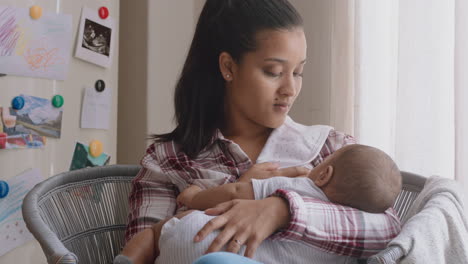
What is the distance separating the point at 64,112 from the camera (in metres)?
1.87

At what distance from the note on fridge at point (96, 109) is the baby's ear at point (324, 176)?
1169mm

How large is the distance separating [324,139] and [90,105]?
3.49 ft

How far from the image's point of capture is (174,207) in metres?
1.22

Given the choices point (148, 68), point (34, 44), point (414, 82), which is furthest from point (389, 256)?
point (148, 68)

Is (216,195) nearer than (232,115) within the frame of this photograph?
Yes

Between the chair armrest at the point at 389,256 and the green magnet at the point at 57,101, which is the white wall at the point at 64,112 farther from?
the chair armrest at the point at 389,256

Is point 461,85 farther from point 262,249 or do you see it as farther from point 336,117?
point 262,249

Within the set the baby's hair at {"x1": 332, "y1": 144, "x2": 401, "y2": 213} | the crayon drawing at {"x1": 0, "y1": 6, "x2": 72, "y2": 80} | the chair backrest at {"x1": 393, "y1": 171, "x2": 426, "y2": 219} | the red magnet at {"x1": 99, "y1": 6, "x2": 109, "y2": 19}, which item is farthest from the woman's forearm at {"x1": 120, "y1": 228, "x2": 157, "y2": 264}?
the red magnet at {"x1": 99, "y1": 6, "x2": 109, "y2": 19}

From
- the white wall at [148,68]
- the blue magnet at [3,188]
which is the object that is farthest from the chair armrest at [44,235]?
the white wall at [148,68]

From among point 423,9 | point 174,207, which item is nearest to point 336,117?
point 423,9

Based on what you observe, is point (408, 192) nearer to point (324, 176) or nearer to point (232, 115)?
point (324, 176)

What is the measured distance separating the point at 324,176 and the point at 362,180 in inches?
3.3

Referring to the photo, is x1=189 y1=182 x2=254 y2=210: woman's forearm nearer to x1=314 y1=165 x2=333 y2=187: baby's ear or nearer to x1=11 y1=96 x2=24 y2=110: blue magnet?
x1=314 y1=165 x2=333 y2=187: baby's ear

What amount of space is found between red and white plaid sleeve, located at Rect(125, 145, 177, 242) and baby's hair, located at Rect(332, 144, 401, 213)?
41cm
